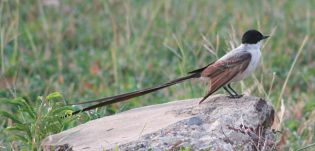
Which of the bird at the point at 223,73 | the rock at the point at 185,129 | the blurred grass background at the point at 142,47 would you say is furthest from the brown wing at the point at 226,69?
the blurred grass background at the point at 142,47

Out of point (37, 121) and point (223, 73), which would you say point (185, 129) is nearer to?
point (223, 73)

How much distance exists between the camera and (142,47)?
8523 mm

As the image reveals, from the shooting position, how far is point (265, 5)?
9688mm

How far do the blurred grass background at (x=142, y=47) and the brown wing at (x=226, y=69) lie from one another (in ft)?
3.64

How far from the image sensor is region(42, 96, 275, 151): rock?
14.4 feet

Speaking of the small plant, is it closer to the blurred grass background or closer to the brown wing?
the brown wing

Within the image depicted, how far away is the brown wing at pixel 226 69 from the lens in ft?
16.5

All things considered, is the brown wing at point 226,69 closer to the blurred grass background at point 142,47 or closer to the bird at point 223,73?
the bird at point 223,73

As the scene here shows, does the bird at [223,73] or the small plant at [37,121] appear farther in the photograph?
the bird at [223,73]

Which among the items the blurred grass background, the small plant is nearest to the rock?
the small plant

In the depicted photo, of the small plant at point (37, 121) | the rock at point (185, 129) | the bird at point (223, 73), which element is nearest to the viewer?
the rock at point (185, 129)

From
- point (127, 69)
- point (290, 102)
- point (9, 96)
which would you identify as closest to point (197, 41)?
point (127, 69)

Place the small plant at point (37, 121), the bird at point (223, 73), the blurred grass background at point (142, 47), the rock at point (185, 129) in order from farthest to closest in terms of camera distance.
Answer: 1. the blurred grass background at point (142, 47)
2. the bird at point (223, 73)
3. the small plant at point (37, 121)
4. the rock at point (185, 129)

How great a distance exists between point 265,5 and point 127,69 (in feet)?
7.94
